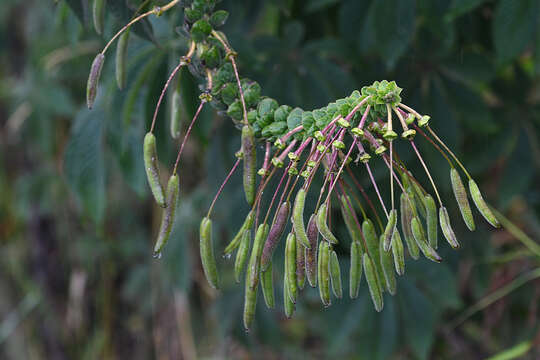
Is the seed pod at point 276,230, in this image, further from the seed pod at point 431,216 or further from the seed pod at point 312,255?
the seed pod at point 431,216

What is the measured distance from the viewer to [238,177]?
1071 mm

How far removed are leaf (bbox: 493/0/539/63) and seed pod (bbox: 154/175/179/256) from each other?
626mm

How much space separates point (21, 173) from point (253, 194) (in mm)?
2072

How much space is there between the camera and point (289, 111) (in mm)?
600

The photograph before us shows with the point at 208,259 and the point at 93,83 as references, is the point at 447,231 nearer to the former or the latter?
the point at 208,259

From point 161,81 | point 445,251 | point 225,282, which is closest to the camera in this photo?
point 161,81

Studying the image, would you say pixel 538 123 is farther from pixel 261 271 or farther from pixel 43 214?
pixel 43 214

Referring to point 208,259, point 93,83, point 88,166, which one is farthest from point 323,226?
point 88,166

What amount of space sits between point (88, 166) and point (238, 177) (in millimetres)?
304

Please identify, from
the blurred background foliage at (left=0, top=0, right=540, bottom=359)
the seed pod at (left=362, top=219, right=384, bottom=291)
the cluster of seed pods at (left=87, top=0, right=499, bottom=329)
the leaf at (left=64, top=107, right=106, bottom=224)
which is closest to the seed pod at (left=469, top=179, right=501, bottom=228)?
the cluster of seed pods at (left=87, top=0, right=499, bottom=329)

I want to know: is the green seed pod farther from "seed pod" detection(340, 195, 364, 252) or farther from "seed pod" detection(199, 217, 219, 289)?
"seed pod" detection(340, 195, 364, 252)

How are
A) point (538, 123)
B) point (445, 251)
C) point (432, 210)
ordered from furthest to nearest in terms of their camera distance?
1. point (445, 251)
2. point (538, 123)
3. point (432, 210)

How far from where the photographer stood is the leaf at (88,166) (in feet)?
3.49

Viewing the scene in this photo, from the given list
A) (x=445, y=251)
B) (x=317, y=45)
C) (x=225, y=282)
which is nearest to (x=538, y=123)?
(x=445, y=251)
